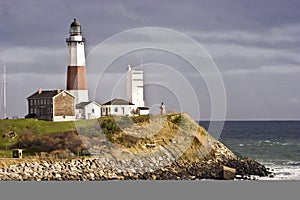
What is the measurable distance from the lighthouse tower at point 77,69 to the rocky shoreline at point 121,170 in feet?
36.6

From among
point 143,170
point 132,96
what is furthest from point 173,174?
point 132,96

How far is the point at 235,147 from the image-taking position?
94.3 meters

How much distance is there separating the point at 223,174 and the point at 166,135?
8.49 m

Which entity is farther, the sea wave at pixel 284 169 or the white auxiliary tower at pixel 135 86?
the white auxiliary tower at pixel 135 86

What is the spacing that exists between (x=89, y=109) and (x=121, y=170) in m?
11.9

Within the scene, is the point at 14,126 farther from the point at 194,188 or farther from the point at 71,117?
the point at 194,188

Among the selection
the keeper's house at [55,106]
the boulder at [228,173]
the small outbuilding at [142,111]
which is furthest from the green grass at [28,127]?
the boulder at [228,173]

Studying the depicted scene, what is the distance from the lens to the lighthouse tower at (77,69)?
73.2m

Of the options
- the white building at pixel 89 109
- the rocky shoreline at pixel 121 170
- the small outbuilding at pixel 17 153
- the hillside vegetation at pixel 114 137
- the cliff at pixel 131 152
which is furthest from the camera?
the white building at pixel 89 109

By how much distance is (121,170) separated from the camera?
2443 inches

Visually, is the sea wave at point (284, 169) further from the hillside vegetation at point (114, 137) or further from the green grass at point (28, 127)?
the green grass at point (28, 127)

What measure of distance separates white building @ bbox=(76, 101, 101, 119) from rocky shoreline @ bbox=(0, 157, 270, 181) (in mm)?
9593

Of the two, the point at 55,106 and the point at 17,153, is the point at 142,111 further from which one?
the point at 17,153

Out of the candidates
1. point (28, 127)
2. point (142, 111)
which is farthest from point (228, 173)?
point (28, 127)
